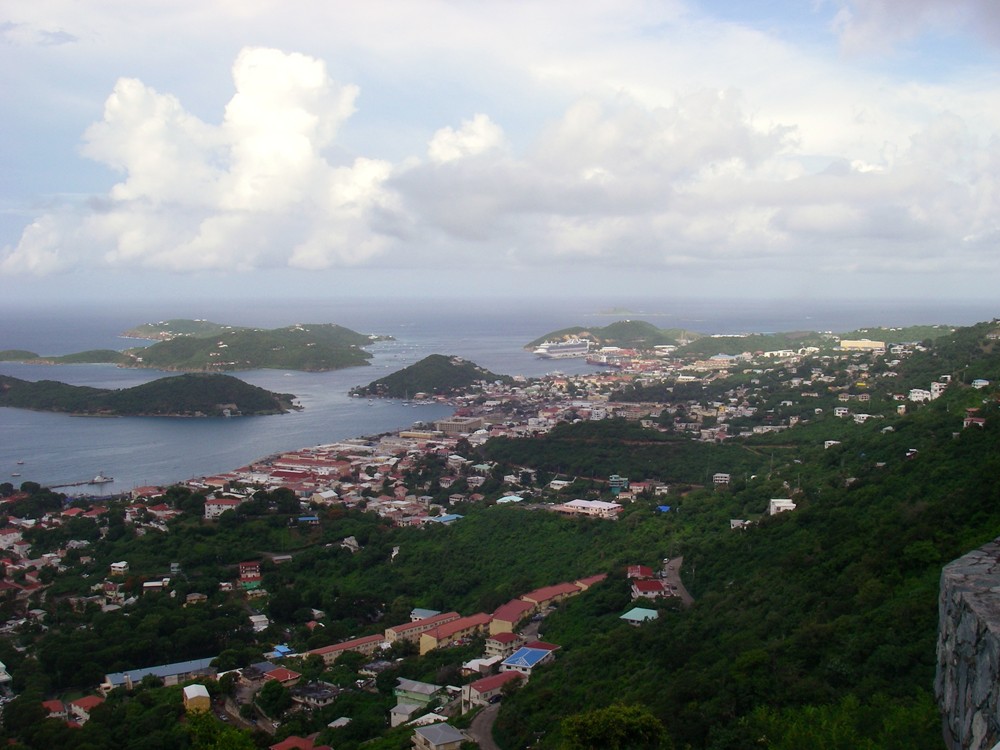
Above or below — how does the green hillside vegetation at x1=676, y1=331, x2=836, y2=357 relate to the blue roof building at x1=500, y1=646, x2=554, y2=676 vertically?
above

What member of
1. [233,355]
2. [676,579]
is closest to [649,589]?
[676,579]

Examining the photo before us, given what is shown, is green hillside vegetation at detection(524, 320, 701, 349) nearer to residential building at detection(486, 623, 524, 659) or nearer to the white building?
the white building

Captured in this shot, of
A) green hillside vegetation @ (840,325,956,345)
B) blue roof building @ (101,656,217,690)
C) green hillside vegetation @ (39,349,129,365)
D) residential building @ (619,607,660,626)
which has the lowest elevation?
blue roof building @ (101,656,217,690)

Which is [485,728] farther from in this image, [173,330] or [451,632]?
[173,330]

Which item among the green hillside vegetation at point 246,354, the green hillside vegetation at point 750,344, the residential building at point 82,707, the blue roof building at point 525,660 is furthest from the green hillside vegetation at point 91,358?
the blue roof building at point 525,660

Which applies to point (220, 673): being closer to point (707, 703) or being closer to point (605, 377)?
point (707, 703)

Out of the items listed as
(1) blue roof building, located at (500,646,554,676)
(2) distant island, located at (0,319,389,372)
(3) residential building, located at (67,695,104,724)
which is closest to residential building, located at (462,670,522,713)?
(1) blue roof building, located at (500,646,554,676)
